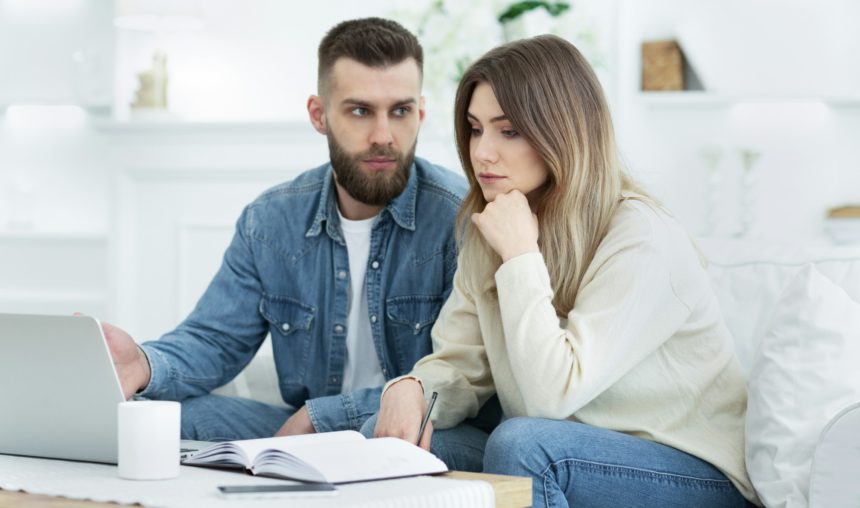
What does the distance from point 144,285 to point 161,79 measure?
0.82 metres

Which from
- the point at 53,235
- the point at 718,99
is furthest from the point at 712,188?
the point at 53,235

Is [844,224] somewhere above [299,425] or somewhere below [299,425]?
above

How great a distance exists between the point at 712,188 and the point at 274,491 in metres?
2.99

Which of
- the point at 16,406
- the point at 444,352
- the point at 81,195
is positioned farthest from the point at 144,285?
the point at 16,406

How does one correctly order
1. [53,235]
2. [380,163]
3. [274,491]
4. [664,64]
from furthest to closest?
[53,235] → [664,64] → [380,163] → [274,491]

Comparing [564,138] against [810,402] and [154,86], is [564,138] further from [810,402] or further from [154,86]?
[154,86]

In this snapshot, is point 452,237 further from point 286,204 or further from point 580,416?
point 580,416

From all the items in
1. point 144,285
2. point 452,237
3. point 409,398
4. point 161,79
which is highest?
point 161,79

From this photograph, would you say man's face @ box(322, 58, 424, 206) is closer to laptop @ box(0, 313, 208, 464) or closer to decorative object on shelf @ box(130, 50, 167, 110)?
laptop @ box(0, 313, 208, 464)

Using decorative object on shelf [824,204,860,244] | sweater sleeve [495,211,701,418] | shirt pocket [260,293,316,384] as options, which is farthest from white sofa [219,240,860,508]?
decorative object on shelf [824,204,860,244]

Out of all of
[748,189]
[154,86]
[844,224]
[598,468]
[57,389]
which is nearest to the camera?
[57,389]

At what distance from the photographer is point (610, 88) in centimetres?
417

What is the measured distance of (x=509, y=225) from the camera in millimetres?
1992

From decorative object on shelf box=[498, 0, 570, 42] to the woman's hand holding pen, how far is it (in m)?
2.03
